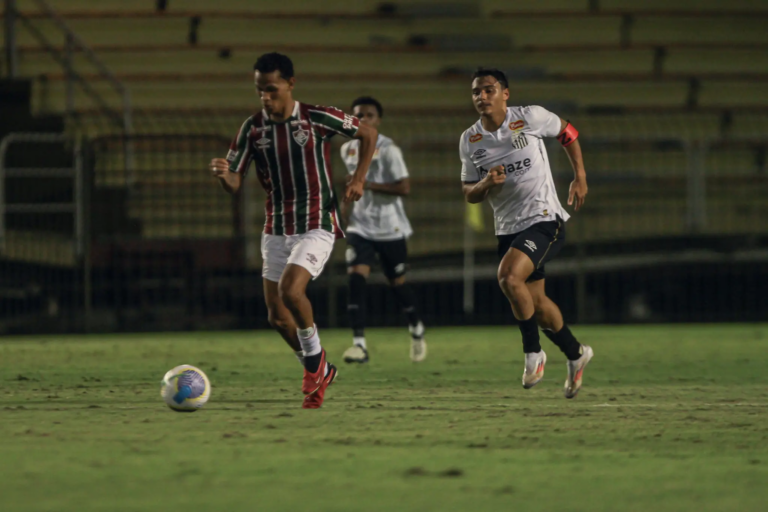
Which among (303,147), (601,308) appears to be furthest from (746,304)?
(303,147)

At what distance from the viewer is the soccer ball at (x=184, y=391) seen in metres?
6.63

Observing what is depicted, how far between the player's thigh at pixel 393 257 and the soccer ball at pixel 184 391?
418cm

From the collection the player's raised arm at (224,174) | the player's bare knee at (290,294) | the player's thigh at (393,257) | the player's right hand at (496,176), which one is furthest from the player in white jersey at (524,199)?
the player's thigh at (393,257)

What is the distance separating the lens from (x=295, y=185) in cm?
719

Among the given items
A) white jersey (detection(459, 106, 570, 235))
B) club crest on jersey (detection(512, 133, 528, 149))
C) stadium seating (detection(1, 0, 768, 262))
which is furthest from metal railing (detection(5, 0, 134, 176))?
club crest on jersey (detection(512, 133, 528, 149))

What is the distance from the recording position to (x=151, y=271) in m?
14.4

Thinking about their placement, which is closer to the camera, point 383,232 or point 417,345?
point 417,345

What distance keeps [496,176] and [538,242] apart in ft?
2.15

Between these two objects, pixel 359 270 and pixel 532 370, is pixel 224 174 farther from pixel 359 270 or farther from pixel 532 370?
pixel 359 270

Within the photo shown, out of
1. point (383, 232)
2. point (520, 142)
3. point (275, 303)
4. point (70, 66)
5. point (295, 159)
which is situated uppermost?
point (70, 66)

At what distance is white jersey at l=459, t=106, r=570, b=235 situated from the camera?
7664 mm

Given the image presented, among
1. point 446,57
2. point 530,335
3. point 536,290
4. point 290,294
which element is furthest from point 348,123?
point 446,57

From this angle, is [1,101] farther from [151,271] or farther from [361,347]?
[361,347]

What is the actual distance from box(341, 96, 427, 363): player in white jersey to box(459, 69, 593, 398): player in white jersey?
2.83m
